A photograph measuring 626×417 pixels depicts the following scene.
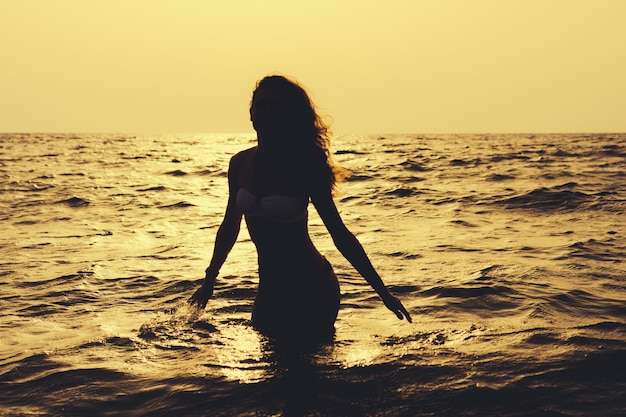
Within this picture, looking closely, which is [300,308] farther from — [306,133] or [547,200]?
[547,200]

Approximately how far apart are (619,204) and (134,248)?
435 inches

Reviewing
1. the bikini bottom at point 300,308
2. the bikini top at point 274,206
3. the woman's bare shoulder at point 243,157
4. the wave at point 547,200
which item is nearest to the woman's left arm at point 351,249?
the bikini top at point 274,206

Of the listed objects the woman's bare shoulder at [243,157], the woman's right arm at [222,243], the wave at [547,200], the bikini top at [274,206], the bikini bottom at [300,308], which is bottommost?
the wave at [547,200]

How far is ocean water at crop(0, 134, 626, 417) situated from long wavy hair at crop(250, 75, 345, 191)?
0.23 m

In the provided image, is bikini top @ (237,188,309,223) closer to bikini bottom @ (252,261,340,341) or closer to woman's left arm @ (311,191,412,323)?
woman's left arm @ (311,191,412,323)

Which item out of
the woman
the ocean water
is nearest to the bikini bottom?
the woman

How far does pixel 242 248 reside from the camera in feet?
33.4

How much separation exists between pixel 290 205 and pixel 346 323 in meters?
1.88

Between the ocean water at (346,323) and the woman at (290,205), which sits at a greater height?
the woman at (290,205)

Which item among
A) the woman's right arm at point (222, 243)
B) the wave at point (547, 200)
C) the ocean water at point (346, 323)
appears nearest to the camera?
the ocean water at point (346, 323)

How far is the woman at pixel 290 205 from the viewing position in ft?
14.1

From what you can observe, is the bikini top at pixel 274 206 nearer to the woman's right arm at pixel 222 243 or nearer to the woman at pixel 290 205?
the woman at pixel 290 205

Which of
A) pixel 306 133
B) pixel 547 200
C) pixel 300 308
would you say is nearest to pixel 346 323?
pixel 300 308

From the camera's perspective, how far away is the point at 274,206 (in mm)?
4301
